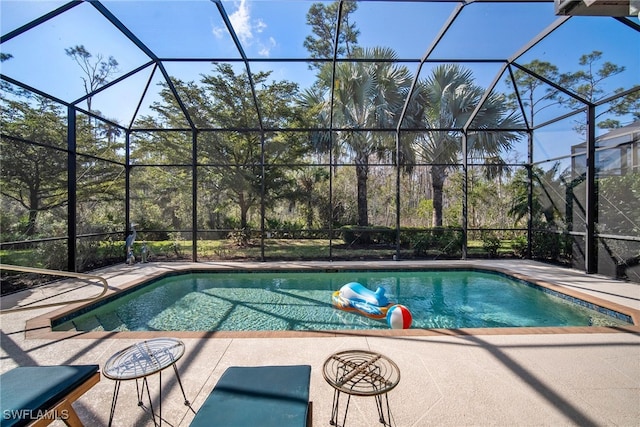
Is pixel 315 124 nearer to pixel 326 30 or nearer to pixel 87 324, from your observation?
pixel 326 30

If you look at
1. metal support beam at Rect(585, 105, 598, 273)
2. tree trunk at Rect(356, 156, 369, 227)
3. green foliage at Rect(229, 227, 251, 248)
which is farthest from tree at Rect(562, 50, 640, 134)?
green foliage at Rect(229, 227, 251, 248)

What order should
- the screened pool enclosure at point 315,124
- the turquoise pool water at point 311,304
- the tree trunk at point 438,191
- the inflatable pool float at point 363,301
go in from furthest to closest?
the tree trunk at point 438,191 < the screened pool enclosure at point 315,124 < the inflatable pool float at point 363,301 < the turquoise pool water at point 311,304

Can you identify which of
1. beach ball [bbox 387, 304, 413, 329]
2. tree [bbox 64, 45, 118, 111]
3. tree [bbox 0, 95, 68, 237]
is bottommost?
beach ball [bbox 387, 304, 413, 329]

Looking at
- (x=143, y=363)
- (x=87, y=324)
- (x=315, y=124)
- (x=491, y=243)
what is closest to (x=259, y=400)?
(x=143, y=363)

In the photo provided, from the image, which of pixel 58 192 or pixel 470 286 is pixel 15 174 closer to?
pixel 58 192

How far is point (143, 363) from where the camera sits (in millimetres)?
1911

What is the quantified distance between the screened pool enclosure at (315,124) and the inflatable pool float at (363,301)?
3.01 meters

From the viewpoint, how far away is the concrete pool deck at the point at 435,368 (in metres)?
2.02

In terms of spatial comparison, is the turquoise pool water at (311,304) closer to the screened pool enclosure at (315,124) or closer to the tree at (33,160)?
the screened pool enclosure at (315,124)

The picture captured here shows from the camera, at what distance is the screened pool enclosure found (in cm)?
525

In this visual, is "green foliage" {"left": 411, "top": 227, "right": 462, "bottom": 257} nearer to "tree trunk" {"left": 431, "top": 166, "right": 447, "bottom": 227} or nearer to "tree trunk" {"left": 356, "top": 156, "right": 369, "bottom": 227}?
"tree trunk" {"left": 431, "top": 166, "right": 447, "bottom": 227}

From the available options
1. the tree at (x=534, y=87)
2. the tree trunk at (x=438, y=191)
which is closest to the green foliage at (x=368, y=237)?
the tree trunk at (x=438, y=191)

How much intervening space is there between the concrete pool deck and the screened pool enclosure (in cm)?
277

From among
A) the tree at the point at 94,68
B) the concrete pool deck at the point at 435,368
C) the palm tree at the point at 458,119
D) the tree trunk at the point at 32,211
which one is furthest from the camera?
the palm tree at the point at 458,119
